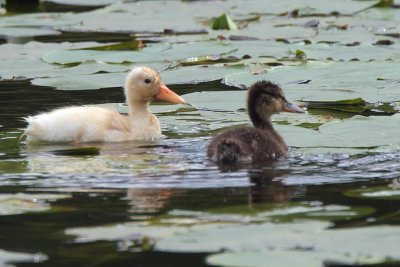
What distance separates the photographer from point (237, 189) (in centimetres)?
722

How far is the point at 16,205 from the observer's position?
6676 millimetres

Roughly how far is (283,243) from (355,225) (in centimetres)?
57

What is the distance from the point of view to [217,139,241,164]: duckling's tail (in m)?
8.17

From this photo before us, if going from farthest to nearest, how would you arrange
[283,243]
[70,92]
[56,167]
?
1. [70,92]
2. [56,167]
3. [283,243]

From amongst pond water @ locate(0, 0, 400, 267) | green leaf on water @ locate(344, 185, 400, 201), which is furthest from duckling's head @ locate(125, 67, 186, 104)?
green leaf on water @ locate(344, 185, 400, 201)

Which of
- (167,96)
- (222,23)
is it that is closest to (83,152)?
(167,96)

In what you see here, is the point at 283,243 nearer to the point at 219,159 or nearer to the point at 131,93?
the point at 219,159

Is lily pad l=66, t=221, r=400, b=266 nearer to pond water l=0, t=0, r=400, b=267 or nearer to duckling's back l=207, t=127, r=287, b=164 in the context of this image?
pond water l=0, t=0, r=400, b=267

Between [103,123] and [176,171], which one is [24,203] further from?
[103,123]

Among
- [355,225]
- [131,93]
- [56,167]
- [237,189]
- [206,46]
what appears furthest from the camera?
[206,46]

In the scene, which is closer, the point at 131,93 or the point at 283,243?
the point at 283,243

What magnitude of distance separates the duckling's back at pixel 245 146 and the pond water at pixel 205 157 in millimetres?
123

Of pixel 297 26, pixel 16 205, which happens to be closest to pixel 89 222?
pixel 16 205

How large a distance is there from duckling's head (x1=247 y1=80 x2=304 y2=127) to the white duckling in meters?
0.88
